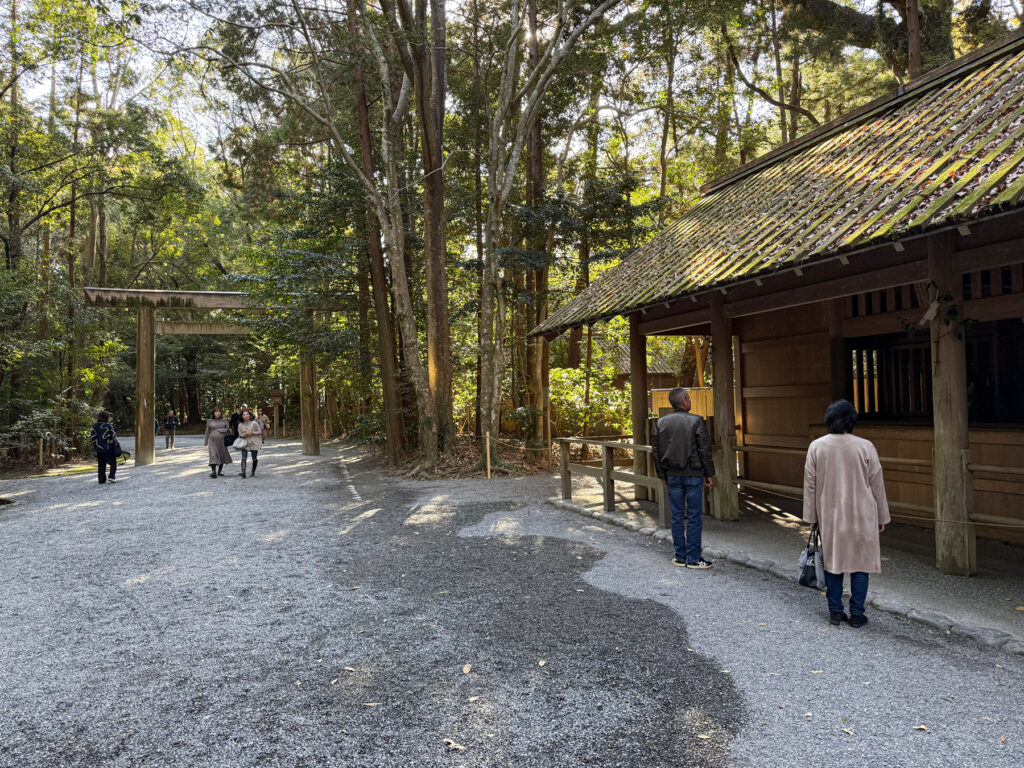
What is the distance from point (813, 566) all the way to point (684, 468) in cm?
166

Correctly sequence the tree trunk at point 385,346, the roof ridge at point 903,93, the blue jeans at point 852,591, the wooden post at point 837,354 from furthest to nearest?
1. the tree trunk at point 385,346
2. the wooden post at point 837,354
3. the roof ridge at point 903,93
4. the blue jeans at point 852,591

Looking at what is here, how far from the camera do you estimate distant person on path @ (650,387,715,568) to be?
20.2ft

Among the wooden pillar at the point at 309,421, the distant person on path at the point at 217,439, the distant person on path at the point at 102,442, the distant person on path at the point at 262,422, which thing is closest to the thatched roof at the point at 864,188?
the distant person on path at the point at 217,439

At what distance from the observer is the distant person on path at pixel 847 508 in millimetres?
4352

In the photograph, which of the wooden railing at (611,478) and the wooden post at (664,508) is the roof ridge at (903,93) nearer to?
the wooden railing at (611,478)

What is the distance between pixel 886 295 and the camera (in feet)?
25.5

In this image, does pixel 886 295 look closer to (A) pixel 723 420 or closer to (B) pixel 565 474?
(A) pixel 723 420

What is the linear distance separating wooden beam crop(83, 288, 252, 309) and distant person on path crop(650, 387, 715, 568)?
55.7ft

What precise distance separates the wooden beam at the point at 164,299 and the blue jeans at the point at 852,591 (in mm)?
18984

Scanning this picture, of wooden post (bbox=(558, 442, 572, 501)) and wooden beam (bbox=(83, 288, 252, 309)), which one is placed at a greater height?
wooden beam (bbox=(83, 288, 252, 309))

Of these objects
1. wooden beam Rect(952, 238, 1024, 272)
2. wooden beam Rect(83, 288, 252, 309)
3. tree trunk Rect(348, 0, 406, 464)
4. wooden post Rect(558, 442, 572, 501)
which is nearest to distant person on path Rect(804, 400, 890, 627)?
wooden beam Rect(952, 238, 1024, 272)

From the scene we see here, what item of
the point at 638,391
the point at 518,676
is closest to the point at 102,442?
the point at 638,391

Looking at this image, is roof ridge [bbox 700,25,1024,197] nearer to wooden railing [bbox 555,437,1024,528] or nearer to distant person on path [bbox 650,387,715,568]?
wooden railing [bbox 555,437,1024,528]

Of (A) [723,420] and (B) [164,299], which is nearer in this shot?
(A) [723,420]
